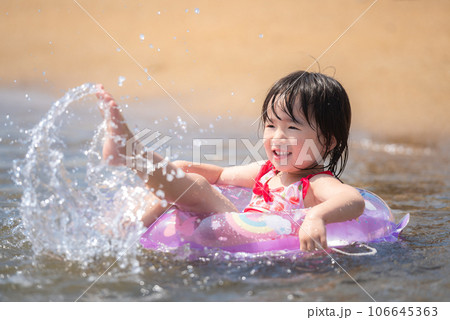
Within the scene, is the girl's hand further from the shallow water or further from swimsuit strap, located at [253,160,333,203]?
swimsuit strap, located at [253,160,333,203]

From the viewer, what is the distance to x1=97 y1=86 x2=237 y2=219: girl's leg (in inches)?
102

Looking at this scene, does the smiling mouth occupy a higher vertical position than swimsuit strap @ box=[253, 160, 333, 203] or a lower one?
higher

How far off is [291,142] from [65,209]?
1.24 metres

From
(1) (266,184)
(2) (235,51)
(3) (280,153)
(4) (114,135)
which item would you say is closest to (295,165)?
(3) (280,153)

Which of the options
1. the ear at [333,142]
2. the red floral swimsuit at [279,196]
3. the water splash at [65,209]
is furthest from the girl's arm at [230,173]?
the water splash at [65,209]

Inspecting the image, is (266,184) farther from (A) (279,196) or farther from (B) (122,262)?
(B) (122,262)

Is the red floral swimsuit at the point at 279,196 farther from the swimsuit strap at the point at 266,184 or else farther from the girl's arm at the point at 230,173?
the girl's arm at the point at 230,173

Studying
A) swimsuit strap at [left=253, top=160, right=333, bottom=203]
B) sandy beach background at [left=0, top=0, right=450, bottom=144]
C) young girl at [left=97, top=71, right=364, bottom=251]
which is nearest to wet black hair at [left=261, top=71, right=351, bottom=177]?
young girl at [left=97, top=71, right=364, bottom=251]

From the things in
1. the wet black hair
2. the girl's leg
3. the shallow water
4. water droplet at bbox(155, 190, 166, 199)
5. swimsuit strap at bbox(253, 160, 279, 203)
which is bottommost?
the shallow water

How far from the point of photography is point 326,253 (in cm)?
272

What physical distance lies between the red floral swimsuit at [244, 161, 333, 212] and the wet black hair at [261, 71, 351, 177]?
7.3 inches

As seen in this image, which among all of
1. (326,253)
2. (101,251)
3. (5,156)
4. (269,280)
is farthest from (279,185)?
(5,156)

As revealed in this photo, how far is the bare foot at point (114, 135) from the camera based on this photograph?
102 inches
